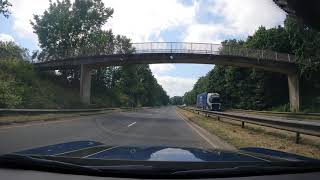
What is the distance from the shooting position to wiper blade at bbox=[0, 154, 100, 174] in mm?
4453

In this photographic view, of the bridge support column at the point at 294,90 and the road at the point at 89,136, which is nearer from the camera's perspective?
the road at the point at 89,136

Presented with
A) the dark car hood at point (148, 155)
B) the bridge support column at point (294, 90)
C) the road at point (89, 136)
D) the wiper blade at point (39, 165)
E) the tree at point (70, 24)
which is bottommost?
the road at point (89, 136)

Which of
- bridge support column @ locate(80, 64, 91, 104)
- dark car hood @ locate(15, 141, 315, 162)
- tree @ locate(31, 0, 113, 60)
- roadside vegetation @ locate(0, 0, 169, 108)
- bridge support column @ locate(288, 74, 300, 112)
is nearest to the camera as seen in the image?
dark car hood @ locate(15, 141, 315, 162)

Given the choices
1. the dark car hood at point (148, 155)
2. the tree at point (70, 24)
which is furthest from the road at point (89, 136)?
the tree at point (70, 24)

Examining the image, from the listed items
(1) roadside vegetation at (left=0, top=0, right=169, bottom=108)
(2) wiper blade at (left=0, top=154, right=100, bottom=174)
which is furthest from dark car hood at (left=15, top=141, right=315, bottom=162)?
(1) roadside vegetation at (left=0, top=0, right=169, bottom=108)

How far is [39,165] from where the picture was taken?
4.66 metres

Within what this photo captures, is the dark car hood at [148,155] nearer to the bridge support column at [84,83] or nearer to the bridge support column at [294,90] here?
the bridge support column at [84,83]

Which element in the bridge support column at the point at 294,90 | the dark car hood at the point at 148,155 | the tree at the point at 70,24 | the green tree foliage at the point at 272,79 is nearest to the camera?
the dark car hood at the point at 148,155

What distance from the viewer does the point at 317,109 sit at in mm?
62281

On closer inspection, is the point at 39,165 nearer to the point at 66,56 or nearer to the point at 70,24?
the point at 66,56

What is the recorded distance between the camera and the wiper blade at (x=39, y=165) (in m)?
4.45

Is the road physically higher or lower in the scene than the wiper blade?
lower

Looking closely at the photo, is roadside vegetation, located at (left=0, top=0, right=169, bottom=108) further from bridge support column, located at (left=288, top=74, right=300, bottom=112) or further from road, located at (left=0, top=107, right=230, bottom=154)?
bridge support column, located at (left=288, top=74, right=300, bottom=112)

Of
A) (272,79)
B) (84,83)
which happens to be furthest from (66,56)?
(272,79)
